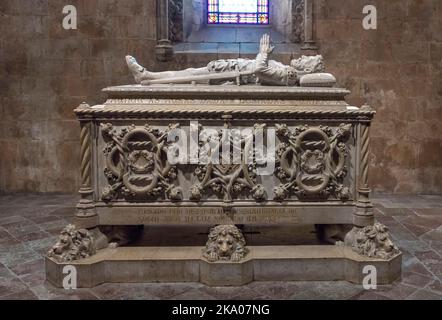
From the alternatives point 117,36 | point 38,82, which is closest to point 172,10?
point 117,36

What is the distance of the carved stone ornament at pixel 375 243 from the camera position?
10.7 feet

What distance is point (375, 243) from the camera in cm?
330

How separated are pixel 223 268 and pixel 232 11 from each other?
15.7 ft

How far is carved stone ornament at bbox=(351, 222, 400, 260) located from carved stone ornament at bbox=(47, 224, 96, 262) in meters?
1.94

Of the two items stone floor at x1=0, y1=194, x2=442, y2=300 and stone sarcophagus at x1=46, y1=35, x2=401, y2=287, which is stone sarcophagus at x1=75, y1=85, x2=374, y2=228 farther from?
stone floor at x1=0, y1=194, x2=442, y2=300

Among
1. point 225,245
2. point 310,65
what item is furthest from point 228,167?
point 310,65

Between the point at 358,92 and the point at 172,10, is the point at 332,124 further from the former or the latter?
the point at 172,10

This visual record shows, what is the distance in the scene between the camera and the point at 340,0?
6.34 m

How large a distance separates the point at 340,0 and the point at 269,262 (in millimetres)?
4434

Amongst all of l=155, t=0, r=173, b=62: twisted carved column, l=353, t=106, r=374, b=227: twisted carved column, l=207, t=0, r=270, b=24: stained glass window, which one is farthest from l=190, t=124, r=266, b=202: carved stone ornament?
l=207, t=0, r=270, b=24: stained glass window

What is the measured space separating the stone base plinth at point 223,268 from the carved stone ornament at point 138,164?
47 cm

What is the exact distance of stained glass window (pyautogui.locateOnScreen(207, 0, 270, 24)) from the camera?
6902 millimetres

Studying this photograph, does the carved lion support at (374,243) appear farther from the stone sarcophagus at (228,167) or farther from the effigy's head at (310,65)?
the effigy's head at (310,65)

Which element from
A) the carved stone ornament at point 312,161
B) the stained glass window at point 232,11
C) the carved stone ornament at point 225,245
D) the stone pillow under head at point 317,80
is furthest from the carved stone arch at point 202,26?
the carved stone ornament at point 225,245
